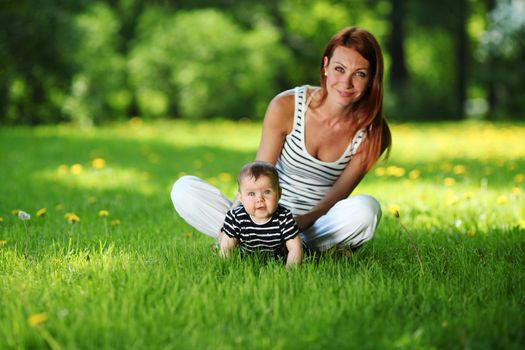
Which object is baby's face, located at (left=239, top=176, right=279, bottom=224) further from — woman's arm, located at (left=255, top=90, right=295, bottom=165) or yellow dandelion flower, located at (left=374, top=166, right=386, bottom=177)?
yellow dandelion flower, located at (left=374, top=166, right=386, bottom=177)

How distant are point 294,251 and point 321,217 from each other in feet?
1.26

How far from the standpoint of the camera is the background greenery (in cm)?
1538

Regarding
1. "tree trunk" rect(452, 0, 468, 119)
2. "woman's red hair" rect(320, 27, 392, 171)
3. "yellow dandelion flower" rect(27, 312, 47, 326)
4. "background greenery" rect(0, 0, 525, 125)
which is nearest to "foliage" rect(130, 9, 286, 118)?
"background greenery" rect(0, 0, 525, 125)

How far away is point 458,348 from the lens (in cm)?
219

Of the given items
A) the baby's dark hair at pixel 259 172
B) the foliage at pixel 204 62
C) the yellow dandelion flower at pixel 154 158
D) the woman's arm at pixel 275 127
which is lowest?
the yellow dandelion flower at pixel 154 158

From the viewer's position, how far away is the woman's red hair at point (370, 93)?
11.0 feet

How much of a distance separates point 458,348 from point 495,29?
79.5 ft

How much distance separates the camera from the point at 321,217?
11.3ft

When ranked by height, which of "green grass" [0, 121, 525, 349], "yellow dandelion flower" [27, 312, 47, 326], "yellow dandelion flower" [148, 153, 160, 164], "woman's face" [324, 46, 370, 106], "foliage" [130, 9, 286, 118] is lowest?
"green grass" [0, 121, 525, 349]

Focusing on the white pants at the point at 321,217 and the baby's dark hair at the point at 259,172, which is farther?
the white pants at the point at 321,217

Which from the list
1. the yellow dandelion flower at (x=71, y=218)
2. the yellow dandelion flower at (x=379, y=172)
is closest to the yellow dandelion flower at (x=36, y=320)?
the yellow dandelion flower at (x=71, y=218)

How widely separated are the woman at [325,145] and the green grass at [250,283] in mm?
209

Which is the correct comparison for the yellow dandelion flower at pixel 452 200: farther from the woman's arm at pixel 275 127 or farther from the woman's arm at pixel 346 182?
the woman's arm at pixel 275 127

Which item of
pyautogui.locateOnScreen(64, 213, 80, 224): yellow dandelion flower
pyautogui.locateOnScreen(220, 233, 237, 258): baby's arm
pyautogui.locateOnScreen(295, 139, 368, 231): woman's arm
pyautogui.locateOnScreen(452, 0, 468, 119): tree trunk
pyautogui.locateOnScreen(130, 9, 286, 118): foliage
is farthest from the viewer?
pyautogui.locateOnScreen(452, 0, 468, 119): tree trunk
